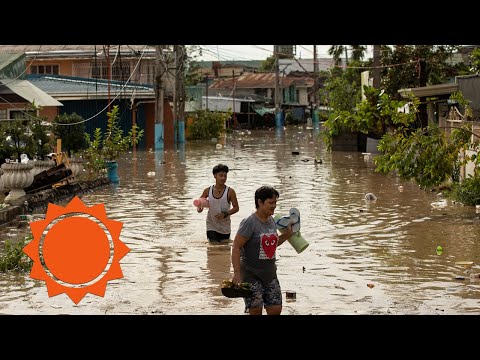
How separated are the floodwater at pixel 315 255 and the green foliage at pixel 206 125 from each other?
932 inches

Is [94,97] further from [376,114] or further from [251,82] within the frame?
[251,82]

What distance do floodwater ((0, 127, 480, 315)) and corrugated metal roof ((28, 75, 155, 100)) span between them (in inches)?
579

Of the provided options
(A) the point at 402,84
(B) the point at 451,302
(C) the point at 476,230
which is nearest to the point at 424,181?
(C) the point at 476,230

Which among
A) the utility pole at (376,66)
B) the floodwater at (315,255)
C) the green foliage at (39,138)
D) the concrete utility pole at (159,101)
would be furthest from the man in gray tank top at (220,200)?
the concrete utility pole at (159,101)

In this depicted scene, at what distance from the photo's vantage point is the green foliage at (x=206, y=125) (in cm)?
4884

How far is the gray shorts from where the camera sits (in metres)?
7.79

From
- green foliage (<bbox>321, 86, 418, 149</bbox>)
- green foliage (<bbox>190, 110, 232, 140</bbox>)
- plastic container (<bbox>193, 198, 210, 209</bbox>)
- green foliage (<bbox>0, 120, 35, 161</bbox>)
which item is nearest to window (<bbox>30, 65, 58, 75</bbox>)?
green foliage (<bbox>190, 110, 232, 140</bbox>)

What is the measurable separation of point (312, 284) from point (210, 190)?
7.61ft

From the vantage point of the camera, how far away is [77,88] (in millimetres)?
39562

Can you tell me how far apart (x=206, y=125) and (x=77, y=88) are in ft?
35.5

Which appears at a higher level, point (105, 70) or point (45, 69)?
point (45, 69)

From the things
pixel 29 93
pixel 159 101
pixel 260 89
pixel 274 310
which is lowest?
pixel 274 310

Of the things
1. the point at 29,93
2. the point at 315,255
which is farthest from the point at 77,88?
the point at 315,255

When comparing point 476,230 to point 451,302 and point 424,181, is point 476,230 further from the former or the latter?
point 451,302
